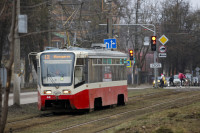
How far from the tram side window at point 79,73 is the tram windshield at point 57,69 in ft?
0.78

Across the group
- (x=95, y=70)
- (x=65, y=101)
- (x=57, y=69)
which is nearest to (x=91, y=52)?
(x=95, y=70)

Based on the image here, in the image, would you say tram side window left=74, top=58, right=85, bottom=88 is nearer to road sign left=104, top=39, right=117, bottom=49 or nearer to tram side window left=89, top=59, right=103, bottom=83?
tram side window left=89, top=59, right=103, bottom=83

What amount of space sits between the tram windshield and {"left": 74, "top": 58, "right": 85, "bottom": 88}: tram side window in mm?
239

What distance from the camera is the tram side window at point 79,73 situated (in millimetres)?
18141

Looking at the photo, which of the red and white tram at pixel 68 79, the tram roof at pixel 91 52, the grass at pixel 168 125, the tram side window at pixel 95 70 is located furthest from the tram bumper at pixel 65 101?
the grass at pixel 168 125

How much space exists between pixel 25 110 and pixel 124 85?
491 centimetres

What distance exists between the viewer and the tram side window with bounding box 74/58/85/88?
18141 millimetres

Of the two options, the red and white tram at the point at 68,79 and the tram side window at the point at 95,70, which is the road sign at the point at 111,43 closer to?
the tram side window at the point at 95,70

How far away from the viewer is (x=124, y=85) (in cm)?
2294

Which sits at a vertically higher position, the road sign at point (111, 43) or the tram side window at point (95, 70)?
the road sign at point (111, 43)

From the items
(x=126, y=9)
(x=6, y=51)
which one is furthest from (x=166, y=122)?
(x=126, y=9)

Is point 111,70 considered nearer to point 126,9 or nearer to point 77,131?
point 77,131

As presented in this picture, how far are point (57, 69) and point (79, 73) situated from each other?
2.80 ft

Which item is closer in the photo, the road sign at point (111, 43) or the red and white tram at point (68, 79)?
the red and white tram at point (68, 79)
